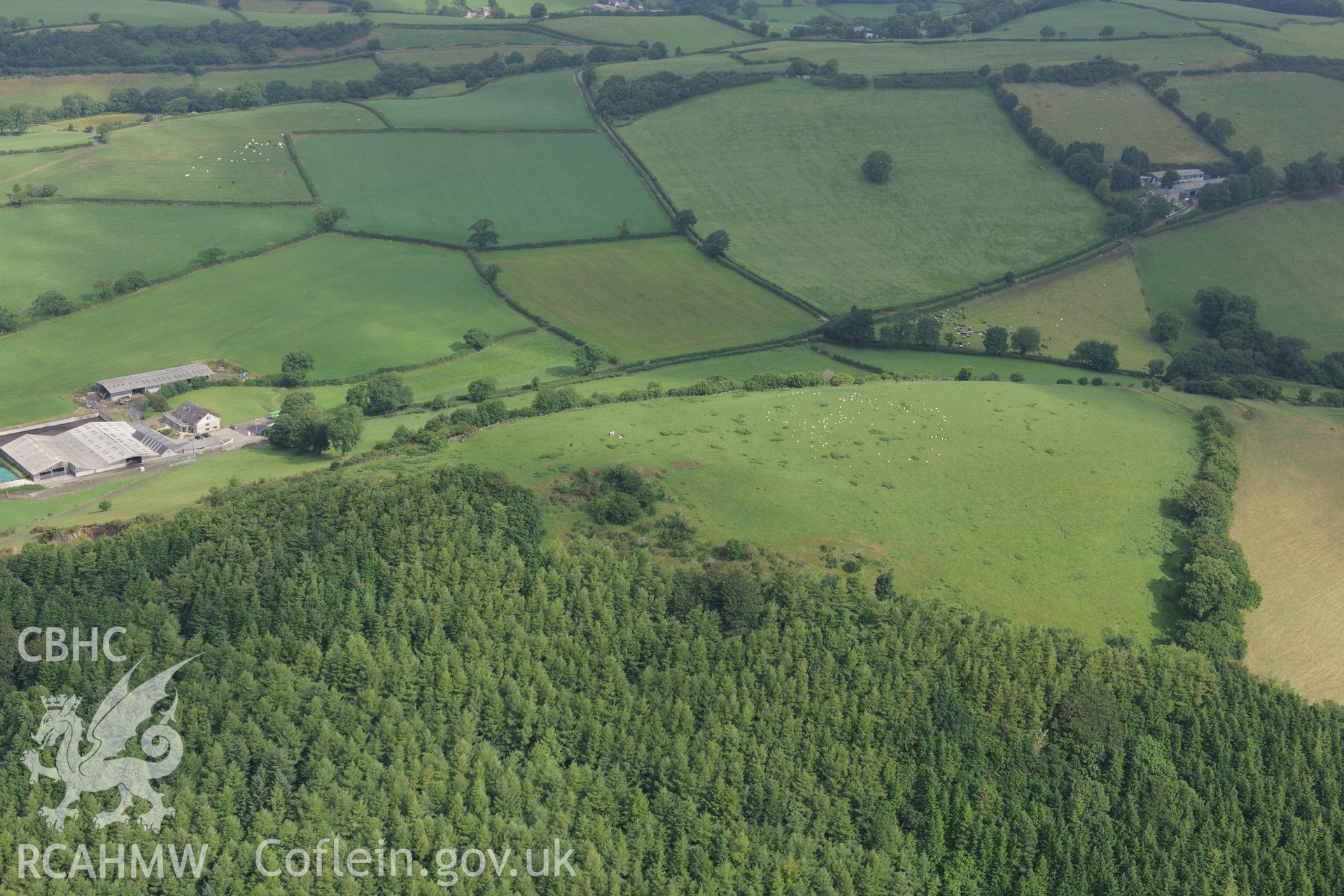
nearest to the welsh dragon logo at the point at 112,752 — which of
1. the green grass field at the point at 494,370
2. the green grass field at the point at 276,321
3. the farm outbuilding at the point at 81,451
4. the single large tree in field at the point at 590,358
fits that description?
the farm outbuilding at the point at 81,451

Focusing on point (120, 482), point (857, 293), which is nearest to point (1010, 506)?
point (857, 293)

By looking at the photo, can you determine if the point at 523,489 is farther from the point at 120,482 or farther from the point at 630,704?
the point at 120,482

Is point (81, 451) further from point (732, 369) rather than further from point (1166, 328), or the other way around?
point (1166, 328)

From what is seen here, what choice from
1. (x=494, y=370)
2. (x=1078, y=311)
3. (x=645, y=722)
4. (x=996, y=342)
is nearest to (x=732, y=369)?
(x=494, y=370)

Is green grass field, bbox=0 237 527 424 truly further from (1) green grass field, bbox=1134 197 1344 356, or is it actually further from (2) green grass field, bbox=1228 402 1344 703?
(1) green grass field, bbox=1134 197 1344 356

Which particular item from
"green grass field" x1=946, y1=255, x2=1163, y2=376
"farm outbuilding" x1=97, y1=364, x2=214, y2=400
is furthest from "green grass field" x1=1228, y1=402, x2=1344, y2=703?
"farm outbuilding" x1=97, y1=364, x2=214, y2=400
